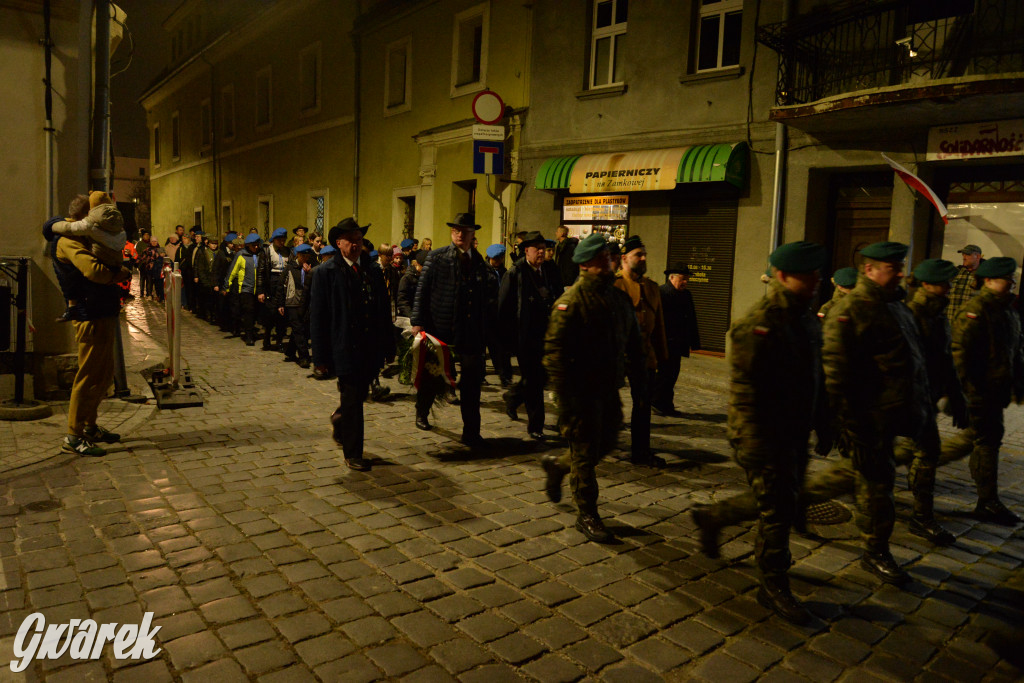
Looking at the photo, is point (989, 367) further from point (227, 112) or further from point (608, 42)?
point (227, 112)

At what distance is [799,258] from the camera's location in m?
3.70

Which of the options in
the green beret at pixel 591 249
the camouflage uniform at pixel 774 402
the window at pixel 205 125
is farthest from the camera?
the window at pixel 205 125

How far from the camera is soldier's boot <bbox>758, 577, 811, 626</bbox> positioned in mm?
3660

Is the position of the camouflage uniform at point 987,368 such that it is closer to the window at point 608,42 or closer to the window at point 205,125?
the window at point 608,42

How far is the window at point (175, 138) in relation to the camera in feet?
126

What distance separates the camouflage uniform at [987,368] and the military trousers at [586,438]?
7.76ft

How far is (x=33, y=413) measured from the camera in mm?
7285

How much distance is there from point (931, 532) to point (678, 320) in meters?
3.98

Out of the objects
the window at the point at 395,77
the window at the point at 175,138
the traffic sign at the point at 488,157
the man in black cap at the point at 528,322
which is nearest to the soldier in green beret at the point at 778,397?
the man in black cap at the point at 528,322

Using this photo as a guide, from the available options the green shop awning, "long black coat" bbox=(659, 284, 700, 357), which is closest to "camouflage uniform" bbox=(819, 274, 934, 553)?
"long black coat" bbox=(659, 284, 700, 357)

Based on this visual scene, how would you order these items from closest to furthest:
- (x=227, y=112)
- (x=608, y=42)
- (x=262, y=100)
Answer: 1. (x=608, y=42)
2. (x=262, y=100)
3. (x=227, y=112)

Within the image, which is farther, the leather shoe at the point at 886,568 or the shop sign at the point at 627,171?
the shop sign at the point at 627,171

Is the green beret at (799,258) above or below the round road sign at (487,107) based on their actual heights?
below

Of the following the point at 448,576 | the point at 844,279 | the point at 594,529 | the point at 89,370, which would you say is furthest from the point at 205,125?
the point at 448,576
